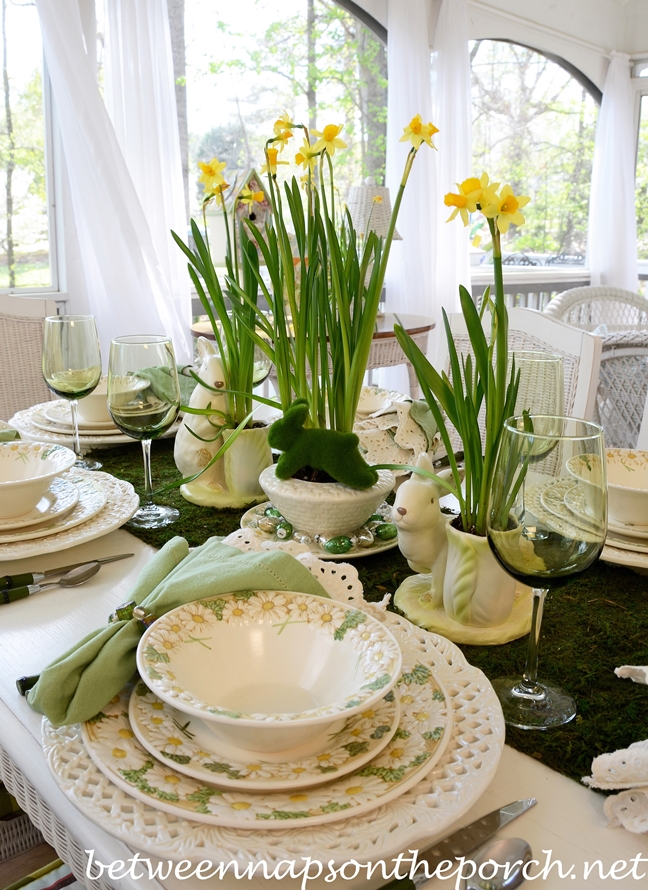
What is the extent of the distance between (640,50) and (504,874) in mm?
5879

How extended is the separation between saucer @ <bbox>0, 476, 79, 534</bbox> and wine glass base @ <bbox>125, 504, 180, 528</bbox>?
0.07 meters

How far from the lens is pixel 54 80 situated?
2658 millimetres

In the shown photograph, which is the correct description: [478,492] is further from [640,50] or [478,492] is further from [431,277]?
[640,50]

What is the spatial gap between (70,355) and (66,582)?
0.39 meters

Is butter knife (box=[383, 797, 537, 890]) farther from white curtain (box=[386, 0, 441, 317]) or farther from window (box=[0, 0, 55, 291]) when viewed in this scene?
white curtain (box=[386, 0, 441, 317])

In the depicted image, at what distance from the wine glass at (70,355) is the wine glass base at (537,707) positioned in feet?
2.32

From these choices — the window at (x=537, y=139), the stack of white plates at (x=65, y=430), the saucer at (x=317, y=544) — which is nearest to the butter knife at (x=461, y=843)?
the saucer at (x=317, y=544)

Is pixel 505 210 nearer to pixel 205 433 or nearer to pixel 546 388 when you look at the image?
pixel 546 388

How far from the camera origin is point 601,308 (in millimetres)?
3135

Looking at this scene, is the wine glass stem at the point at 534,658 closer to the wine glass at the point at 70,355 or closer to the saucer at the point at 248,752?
the saucer at the point at 248,752

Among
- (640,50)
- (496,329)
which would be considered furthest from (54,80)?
(640,50)

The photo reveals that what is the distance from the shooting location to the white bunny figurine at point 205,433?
1.02 m

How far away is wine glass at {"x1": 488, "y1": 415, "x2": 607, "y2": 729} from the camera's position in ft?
1.67

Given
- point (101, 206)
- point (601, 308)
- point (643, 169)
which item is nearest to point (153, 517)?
point (101, 206)
